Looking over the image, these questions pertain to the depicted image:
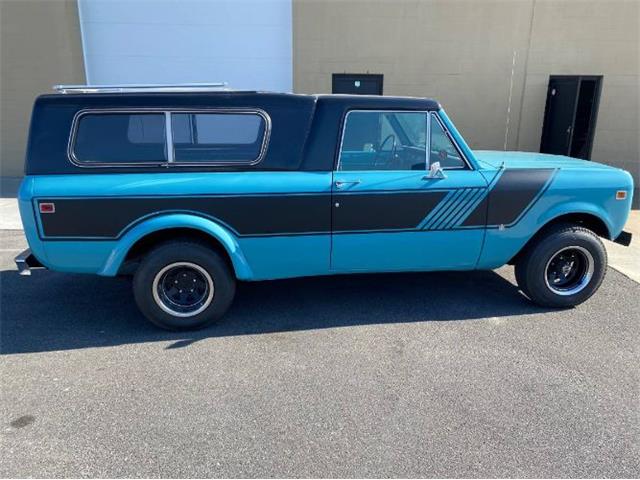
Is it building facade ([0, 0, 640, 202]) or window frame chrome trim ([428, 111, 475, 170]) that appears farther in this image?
building facade ([0, 0, 640, 202])

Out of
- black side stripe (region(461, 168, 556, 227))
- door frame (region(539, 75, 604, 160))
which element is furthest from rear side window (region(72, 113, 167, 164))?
door frame (region(539, 75, 604, 160))

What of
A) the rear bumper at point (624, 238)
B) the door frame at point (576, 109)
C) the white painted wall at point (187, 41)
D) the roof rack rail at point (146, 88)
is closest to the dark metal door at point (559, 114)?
the door frame at point (576, 109)

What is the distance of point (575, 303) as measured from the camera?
4094 millimetres

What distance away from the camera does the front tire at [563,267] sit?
3965mm

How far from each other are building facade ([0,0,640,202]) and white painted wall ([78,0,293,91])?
2cm

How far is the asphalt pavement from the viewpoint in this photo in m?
2.34

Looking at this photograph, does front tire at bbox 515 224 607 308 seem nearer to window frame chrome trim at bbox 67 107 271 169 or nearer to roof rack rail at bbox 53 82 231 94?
window frame chrome trim at bbox 67 107 271 169

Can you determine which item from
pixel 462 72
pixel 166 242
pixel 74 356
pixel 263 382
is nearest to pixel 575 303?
pixel 263 382

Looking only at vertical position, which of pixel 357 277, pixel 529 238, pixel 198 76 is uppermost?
pixel 198 76

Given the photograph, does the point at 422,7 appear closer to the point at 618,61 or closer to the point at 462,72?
the point at 462,72

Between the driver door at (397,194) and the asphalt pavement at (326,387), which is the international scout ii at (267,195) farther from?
the asphalt pavement at (326,387)

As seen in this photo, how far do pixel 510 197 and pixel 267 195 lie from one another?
6.60ft

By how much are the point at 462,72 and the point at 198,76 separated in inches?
208

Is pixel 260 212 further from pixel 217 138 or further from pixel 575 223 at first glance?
pixel 575 223
